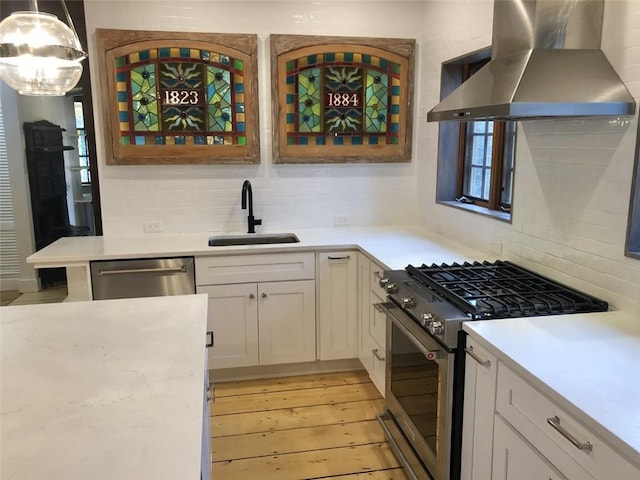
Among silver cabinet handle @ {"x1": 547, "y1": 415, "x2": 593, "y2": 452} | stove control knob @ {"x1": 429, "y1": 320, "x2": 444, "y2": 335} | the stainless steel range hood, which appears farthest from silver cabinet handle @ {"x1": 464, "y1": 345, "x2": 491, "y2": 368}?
the stainless steel range hood

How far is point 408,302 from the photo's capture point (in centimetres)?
234

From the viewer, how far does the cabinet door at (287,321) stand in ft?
11.5

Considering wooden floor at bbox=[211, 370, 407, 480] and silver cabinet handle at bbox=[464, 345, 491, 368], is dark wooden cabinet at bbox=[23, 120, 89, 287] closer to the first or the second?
wooden floor at bbox=[211, 370, 407, 480]

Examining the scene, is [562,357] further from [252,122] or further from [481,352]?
[252,122]

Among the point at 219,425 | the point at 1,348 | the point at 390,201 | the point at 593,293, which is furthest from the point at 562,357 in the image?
the point at 390,201

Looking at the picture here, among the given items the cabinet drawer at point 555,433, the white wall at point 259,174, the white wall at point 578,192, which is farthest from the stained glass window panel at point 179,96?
the cabinet drawer at point 555,433

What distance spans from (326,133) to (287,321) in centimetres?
142

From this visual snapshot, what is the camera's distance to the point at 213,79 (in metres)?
3.70

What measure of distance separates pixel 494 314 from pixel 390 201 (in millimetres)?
2239

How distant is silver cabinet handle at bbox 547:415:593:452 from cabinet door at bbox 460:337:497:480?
329 mm

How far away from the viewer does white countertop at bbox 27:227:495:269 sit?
312 centimetres

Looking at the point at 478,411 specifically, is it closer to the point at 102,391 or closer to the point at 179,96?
the point at 102,391

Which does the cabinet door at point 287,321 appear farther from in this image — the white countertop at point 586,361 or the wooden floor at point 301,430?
the white countertop at point 586,361

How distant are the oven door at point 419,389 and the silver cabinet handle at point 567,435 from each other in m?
0.58
